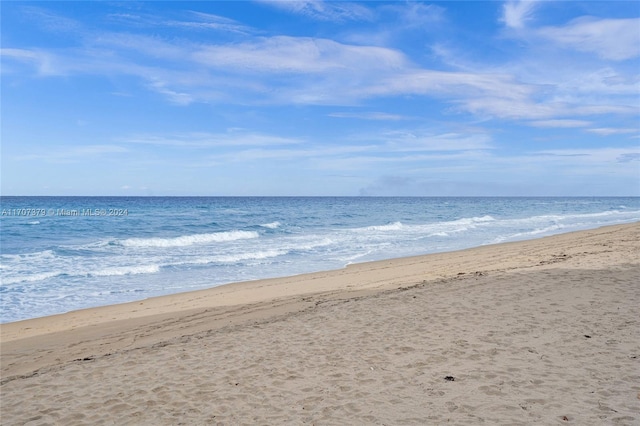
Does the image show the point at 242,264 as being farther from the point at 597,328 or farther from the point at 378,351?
the point at 597,328

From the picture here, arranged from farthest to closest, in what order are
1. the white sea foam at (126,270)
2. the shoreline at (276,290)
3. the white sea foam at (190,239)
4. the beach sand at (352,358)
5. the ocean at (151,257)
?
the white sea foam at (190,239) → the white sea foam at (126,270) → the ocean at (151,257) → the shoreline at (276,290) → the beach sand at (352,358)

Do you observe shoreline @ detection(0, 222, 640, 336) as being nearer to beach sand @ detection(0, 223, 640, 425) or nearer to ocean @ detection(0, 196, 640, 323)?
beach sand @ detection(0, 223, 640, 425)

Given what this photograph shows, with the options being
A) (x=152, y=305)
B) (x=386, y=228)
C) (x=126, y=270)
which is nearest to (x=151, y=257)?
(x=126, y=270)

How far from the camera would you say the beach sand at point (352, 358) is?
4.78 m

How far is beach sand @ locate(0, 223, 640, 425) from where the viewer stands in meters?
4.78

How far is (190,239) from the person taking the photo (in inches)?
1054

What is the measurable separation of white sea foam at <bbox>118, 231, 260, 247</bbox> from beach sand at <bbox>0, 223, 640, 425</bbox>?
14.4 m

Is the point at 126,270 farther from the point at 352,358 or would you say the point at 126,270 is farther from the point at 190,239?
the point at 352,358

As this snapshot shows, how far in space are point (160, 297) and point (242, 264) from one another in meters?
5.89

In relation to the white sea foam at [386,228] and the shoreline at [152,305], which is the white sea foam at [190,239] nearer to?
the white sea foam at [386,228]

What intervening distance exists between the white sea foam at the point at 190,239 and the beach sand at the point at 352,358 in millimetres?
14411

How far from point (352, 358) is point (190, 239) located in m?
22.2

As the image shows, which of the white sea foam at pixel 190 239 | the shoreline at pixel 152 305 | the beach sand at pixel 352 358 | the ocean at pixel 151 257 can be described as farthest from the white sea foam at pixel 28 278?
the white sea foam at pixel 190 239

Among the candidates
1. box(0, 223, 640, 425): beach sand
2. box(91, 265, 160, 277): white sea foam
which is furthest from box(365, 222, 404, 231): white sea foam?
box(0, 223, 640, 425): beach sand
